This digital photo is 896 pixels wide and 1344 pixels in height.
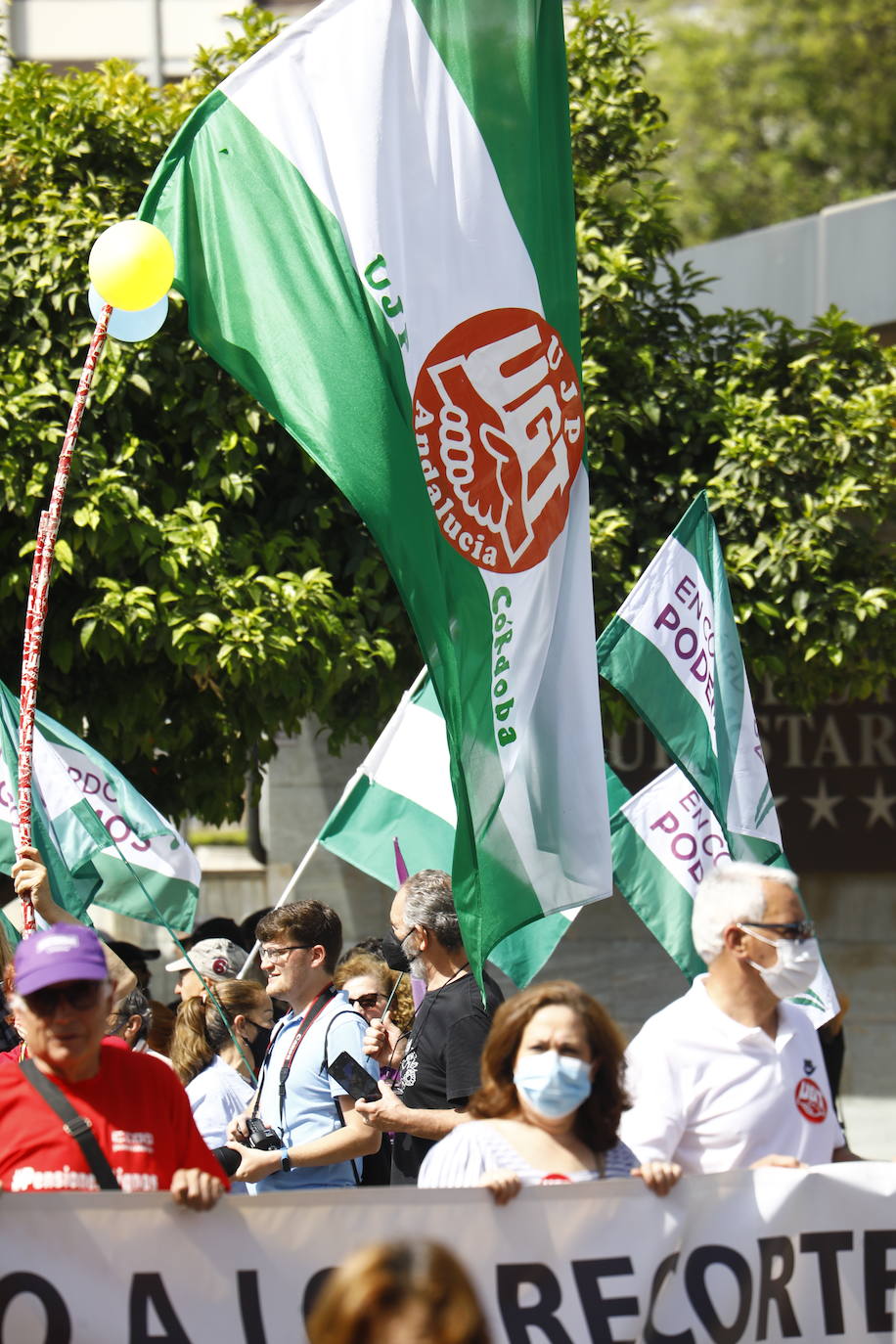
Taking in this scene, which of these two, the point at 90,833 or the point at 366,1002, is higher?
the point at 90,833

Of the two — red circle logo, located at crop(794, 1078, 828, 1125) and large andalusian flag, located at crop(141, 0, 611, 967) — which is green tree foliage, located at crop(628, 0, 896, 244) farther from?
red circle logo, located at crop(794, 1078, 828, 1125)

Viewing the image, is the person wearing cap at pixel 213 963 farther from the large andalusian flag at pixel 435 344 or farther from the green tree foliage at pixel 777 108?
the green tree foliage at pixel 777 108

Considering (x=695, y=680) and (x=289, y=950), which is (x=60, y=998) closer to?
(x=289, y=950)

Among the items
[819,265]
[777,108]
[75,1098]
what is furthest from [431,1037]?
[777,108]

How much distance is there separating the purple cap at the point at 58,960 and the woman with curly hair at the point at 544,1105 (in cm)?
88

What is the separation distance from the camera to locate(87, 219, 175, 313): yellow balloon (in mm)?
4794

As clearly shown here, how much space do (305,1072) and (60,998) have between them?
170cm

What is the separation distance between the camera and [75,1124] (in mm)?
3582

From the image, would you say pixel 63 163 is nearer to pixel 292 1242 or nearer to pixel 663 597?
pixel 663 597

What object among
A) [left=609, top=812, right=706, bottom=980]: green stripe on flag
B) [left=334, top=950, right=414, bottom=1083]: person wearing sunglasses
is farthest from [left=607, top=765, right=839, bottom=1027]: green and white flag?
[left=334, top=950, right=414, bottom=1083]: person wearing sunglasses

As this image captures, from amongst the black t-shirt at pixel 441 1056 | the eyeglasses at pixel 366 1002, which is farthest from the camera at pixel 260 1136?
the eyeglasses at pixel 366 1002

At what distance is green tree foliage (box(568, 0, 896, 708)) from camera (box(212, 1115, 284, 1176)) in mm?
4415

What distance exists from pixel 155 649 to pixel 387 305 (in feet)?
A: 11.1

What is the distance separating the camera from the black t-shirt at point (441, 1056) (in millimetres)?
4742
